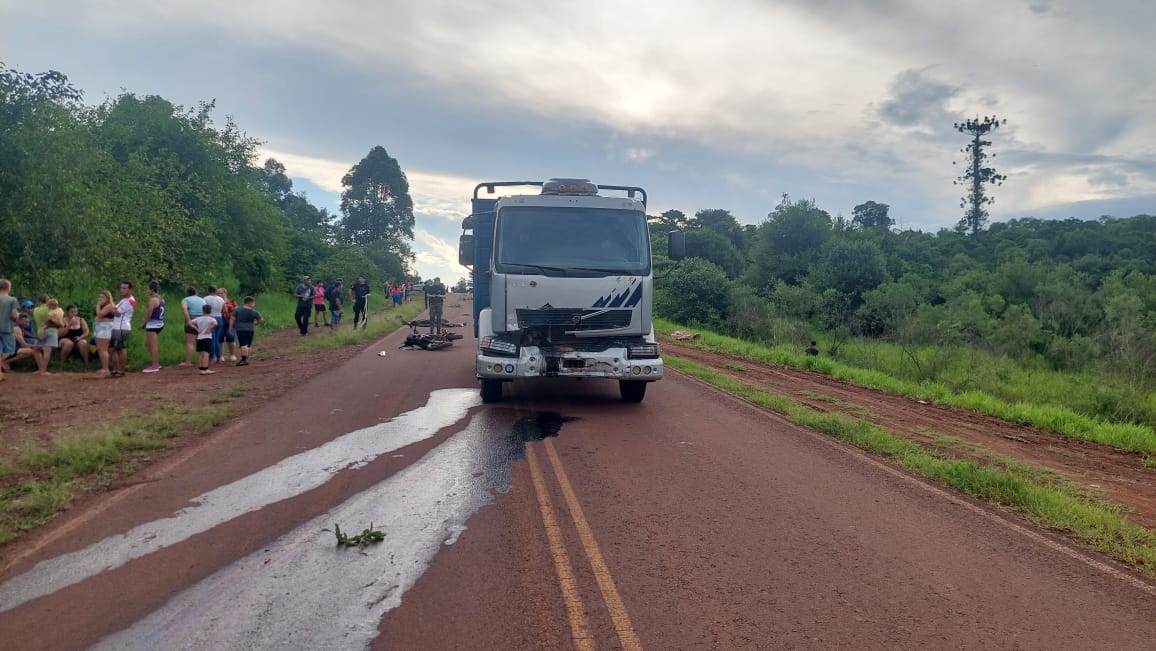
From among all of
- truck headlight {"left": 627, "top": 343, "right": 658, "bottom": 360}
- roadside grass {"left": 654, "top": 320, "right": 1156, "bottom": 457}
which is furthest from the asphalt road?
roadside grass {"left": 654, "top": 320, "right": 1156, "bottom": 457}

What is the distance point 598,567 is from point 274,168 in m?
78.6

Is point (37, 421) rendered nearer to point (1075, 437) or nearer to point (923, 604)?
point (923, 604)

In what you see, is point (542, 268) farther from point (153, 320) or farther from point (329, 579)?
point (153, 320)

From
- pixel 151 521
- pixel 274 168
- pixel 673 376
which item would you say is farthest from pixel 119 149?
pixel 274 168

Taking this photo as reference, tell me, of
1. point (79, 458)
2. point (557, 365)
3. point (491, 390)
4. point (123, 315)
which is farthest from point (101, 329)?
point (557, 365)

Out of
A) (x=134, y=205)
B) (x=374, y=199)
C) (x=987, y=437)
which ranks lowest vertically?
(x=987, y=437)

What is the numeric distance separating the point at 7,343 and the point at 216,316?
3166mm

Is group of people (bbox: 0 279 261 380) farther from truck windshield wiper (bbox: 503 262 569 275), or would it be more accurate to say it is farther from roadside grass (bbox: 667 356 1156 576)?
roadside grass (bbox: 667 356 1156 576)

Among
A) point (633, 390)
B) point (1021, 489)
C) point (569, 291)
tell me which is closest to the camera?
point (1021, 489)

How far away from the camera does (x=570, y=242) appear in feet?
31.3

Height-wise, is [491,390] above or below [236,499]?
above

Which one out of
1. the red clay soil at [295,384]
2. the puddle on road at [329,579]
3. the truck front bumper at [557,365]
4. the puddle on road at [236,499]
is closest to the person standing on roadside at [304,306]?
the red clay soil at [295,384]

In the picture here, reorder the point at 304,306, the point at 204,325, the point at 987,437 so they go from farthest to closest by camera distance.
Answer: the point at 304,306 < the point at 204,325 < the point at 987,437

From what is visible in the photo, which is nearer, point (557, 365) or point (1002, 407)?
point (557, 365)
